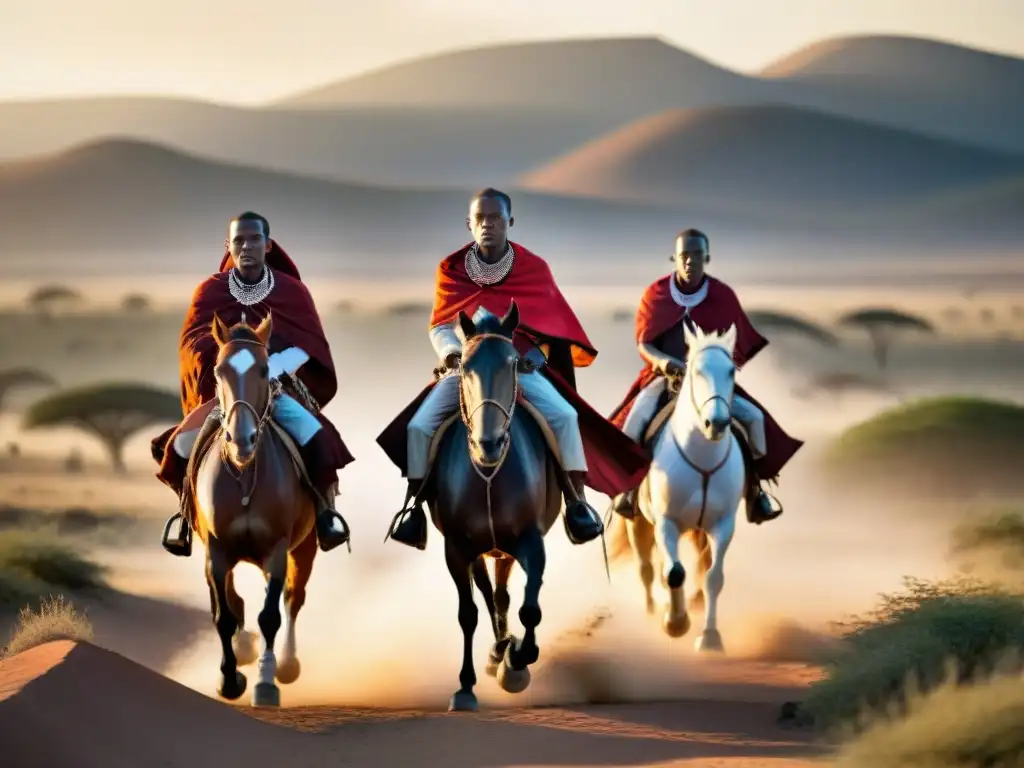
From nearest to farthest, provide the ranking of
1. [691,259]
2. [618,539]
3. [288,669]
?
1. [288,669]
2. [691,259]
3. [618,539]

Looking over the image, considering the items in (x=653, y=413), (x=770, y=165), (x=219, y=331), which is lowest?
(x=219, y=331)

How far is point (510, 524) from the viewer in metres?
12.7

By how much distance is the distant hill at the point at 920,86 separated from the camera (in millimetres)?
74062

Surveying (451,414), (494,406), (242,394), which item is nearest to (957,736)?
(494,406)

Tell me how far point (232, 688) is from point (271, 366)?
7.75ft

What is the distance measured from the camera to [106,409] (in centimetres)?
4103

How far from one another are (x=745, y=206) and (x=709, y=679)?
219 feet

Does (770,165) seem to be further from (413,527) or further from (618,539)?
(413,527)

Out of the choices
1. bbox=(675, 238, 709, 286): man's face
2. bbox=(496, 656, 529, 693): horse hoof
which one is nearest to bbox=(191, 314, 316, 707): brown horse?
bbox=(496, 656, 529, 693): horse hoof

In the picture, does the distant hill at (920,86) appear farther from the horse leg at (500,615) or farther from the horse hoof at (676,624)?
the horse leg at (500,615)

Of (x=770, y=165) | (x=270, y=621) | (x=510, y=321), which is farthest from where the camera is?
(x=770, y=165)

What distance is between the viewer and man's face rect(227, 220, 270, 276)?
14.0 metres

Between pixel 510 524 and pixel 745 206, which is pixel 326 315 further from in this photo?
pixel 510 524

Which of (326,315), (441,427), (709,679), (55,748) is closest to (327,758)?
(55,748)
